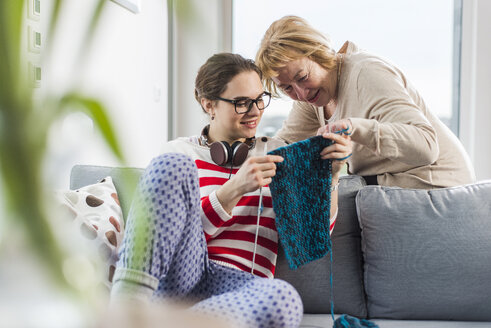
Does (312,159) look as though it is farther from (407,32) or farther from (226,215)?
(407,32)

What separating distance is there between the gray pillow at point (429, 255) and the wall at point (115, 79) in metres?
0.79

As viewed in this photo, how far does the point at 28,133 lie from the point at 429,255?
4.63ft

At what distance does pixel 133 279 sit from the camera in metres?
0.86

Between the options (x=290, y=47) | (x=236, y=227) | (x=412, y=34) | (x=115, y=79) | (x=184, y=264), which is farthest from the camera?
(x=412, y=34)

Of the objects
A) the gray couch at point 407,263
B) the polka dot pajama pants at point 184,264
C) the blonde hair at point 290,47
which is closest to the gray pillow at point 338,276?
the gray couch at point 407,263

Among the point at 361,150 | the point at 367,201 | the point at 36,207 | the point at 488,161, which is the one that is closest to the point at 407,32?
the point at 488,161

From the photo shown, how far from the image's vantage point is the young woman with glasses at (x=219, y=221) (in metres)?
0.94

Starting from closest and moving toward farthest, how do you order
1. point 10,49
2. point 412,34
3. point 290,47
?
1. point 10,49
2. point 290,47
3. point 412,34

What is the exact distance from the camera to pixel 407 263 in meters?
1.37

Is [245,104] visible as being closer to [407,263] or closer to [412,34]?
[407,263]

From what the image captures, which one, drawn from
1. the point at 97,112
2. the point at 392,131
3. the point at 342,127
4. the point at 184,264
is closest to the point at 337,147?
the point at 342,127

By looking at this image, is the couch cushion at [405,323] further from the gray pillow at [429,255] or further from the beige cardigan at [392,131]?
the beige cardigan at [392,131]

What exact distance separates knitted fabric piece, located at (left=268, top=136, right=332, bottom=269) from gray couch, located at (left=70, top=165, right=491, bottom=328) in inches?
5.4

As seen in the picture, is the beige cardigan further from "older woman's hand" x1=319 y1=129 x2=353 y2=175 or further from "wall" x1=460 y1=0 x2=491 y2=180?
"wall" x1=460 y1=0 x2=491 y2=180
